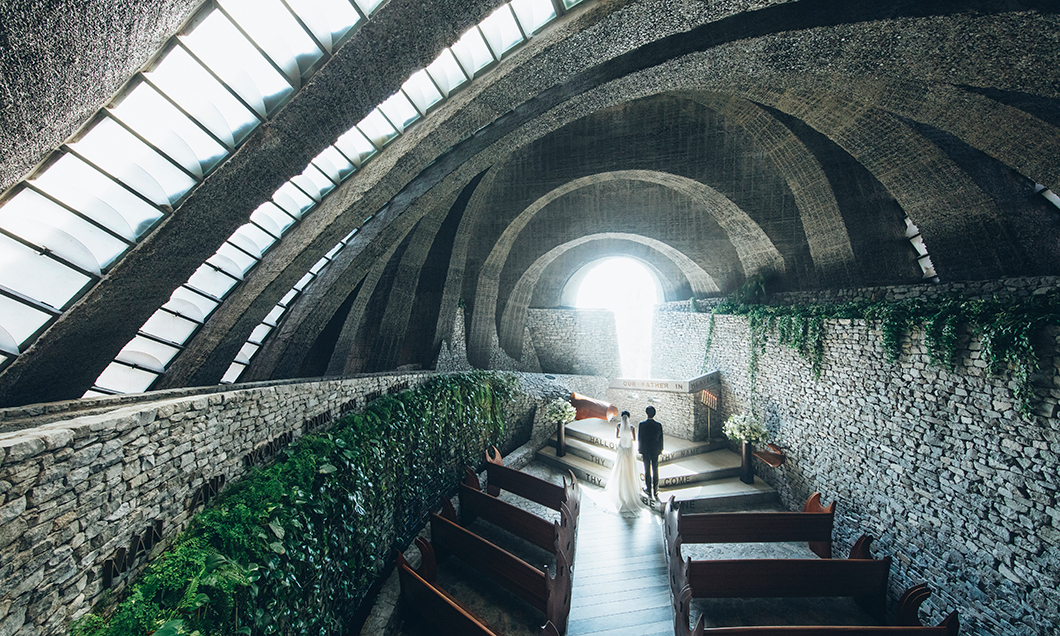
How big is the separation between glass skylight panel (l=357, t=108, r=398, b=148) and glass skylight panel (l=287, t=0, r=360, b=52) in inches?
73.5

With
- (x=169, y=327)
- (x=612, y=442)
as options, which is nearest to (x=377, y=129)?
(x=169, y=327)

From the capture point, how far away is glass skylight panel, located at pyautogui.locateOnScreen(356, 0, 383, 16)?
4.65 metres

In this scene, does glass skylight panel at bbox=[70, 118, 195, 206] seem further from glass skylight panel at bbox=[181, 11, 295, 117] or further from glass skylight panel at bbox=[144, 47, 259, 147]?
glass skylight panel at bbox=[181, 11, 295, 117]

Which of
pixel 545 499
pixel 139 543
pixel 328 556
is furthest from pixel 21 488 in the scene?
pixel 545 499

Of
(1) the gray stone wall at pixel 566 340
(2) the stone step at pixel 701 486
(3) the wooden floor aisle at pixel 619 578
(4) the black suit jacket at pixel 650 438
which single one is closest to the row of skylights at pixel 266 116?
(4) the black suit jacket at pixel 650 438

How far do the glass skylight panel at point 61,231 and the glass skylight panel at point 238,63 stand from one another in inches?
99.7

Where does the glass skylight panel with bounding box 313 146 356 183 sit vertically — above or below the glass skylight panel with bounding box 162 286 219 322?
above

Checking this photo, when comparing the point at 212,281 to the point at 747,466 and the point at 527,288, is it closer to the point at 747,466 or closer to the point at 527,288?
the point at 527,288

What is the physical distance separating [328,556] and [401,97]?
23.1 feet

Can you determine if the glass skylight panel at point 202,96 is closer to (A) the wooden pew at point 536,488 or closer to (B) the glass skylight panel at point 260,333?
(B) the glass skylight panel at point 260,333

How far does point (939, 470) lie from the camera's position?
6316mm

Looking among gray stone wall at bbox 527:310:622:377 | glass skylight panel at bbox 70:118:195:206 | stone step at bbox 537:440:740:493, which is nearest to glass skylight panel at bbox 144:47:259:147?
glass skylight panel at bbox 70:118:195:206

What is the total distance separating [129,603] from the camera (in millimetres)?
3119

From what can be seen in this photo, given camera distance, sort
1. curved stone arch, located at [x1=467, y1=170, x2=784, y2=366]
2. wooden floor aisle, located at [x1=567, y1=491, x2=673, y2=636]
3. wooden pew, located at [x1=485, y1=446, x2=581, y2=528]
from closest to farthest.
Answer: wooden floor aisle, located at [x1=567, y1=491, x2=673, y2=636]
wooden pew, located at [x1=485, y1=446, x2=581, y2=528]
curved stone arch, located at [x1=467, y1=170, x2=784, y2=366]
